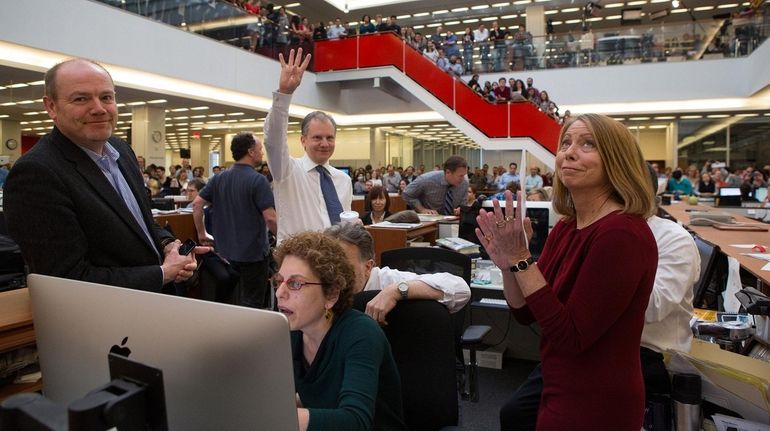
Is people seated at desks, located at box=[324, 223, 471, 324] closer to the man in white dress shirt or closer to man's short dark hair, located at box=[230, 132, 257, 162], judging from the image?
the man in white dress shirt

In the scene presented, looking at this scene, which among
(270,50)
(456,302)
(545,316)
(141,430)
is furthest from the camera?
(270,50)

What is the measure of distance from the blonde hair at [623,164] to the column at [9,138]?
10.4 m

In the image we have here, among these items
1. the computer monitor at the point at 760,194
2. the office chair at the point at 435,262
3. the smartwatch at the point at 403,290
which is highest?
the computer monitor at the point at 760,194

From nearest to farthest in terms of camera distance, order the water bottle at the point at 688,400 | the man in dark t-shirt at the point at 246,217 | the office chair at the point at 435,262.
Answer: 1. the water bottle at the point at 688,400
2. the office chair at the point at 435,262
3. the man in dark t-shirt at the point at 246,217

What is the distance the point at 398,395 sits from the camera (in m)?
1.43

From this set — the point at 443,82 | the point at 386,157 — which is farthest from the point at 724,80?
the point at 386,157

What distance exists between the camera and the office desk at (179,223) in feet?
18.5

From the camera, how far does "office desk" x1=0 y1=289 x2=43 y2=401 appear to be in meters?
1.18

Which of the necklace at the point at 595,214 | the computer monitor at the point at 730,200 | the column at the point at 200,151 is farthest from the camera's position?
the column at the point at 200,151

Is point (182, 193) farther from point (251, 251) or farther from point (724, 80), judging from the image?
point (724, 80)

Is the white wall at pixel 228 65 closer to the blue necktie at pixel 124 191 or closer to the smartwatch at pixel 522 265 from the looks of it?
the blue necktie at pixel 124 191

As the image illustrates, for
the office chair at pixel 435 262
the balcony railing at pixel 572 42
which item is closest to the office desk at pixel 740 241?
the office chair at pixel 435 262

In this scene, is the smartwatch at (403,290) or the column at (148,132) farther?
the column at (148,132)

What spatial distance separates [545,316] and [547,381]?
0.99 feet
